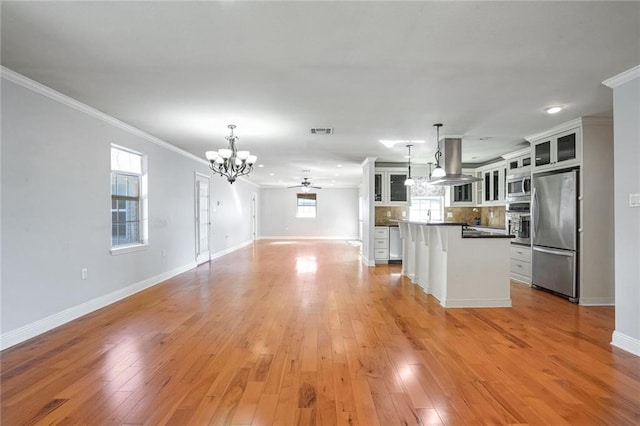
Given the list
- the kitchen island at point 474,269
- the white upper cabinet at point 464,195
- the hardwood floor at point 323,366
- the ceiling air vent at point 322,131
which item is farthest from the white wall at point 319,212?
the kitchen island at point 474,269

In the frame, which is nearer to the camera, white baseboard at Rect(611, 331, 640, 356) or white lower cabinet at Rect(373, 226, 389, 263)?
white baseboard at Rect(611, 331, 640, 356)

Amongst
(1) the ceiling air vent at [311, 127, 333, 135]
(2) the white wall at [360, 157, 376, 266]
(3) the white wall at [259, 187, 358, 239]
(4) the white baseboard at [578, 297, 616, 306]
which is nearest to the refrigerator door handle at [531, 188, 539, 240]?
(4) the white baseboard at [578, 297, 616, 306]

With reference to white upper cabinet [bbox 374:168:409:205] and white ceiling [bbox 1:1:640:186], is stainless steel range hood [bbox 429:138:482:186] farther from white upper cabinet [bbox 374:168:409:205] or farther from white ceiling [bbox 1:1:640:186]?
white upper cabinet [bbox 374:168:409:205]

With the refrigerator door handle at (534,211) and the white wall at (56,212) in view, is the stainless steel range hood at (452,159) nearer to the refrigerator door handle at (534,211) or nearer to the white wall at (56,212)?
the refrigerator door handle at (534,211)

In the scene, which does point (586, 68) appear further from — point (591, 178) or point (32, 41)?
point (32, 41)

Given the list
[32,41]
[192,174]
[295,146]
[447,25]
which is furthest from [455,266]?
[192,174]

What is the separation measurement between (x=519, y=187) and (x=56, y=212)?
266 inches

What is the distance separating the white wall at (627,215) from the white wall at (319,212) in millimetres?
11320

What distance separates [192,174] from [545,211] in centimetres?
662

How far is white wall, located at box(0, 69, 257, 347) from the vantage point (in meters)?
2.93

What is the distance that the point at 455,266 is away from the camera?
13.7ft

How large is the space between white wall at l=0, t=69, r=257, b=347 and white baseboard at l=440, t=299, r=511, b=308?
4.43 meters

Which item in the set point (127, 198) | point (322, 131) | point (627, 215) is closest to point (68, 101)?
point (127, 198)

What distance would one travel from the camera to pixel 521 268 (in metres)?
5.62
